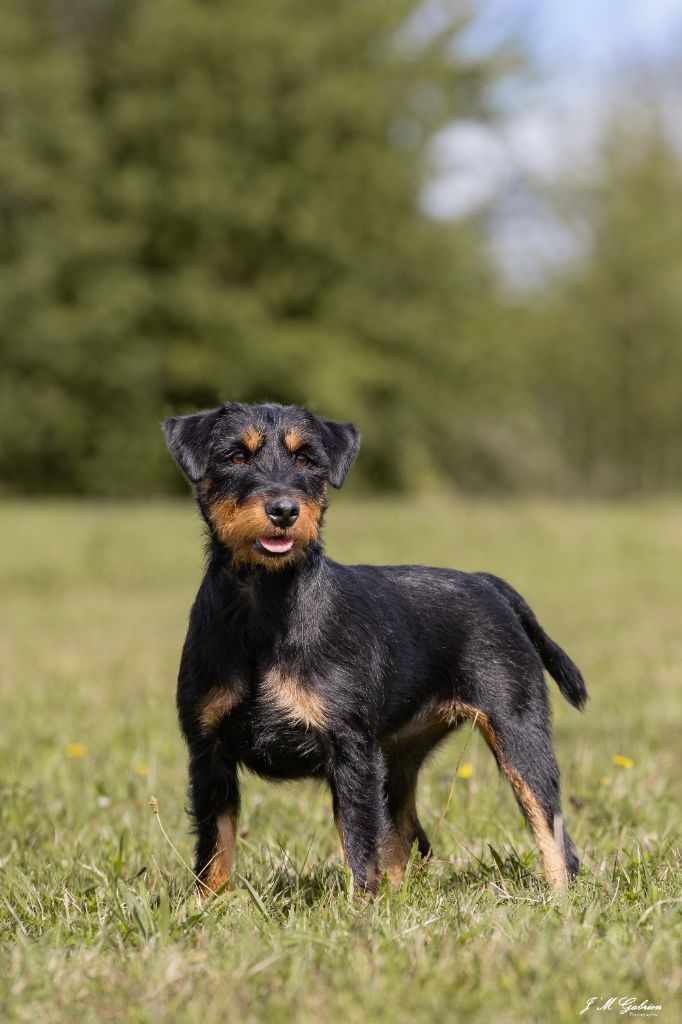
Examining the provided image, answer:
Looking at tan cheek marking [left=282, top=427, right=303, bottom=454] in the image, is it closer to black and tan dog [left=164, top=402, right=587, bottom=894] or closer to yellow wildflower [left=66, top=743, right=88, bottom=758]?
black and tan dog [left=164, top=402, right=587, bottom=894]

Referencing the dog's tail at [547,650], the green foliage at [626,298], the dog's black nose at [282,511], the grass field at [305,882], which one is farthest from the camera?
the green foliage at [626,298]

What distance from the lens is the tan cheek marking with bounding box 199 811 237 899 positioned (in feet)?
12.6

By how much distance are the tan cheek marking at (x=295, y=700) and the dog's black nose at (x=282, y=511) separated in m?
0.49

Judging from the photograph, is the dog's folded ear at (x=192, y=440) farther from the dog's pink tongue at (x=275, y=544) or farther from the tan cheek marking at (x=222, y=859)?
the tan cheek marking at (x=222, y=859)

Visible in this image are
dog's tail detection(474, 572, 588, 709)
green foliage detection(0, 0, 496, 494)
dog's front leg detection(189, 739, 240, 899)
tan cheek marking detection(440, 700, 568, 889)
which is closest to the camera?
dog's front leg detection(189, 739, 240, 899)

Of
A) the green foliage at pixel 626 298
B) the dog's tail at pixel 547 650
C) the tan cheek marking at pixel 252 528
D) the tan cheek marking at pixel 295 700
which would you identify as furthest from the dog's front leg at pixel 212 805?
the green foliage at pixel 626 298

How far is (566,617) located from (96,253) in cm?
2134

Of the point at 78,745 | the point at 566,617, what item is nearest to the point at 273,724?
the point at 78,745

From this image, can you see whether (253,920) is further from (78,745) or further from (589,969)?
(78,745)

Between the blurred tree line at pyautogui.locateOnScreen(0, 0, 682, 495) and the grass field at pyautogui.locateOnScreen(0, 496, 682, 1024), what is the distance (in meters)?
21.3

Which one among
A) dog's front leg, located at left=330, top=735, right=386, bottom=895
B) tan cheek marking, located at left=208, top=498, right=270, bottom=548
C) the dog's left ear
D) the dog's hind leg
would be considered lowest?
the dog's hind leg

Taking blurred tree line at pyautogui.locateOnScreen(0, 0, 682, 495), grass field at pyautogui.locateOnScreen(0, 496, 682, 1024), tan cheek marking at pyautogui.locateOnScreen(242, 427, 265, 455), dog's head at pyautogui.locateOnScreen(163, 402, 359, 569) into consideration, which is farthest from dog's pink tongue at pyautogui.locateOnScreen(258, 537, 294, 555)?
blurred tree line at pyautogui.locateOnScreen(0, 0, 682, 495)

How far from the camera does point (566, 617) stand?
1309 centimetres

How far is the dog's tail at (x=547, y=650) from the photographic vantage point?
4.69 m
